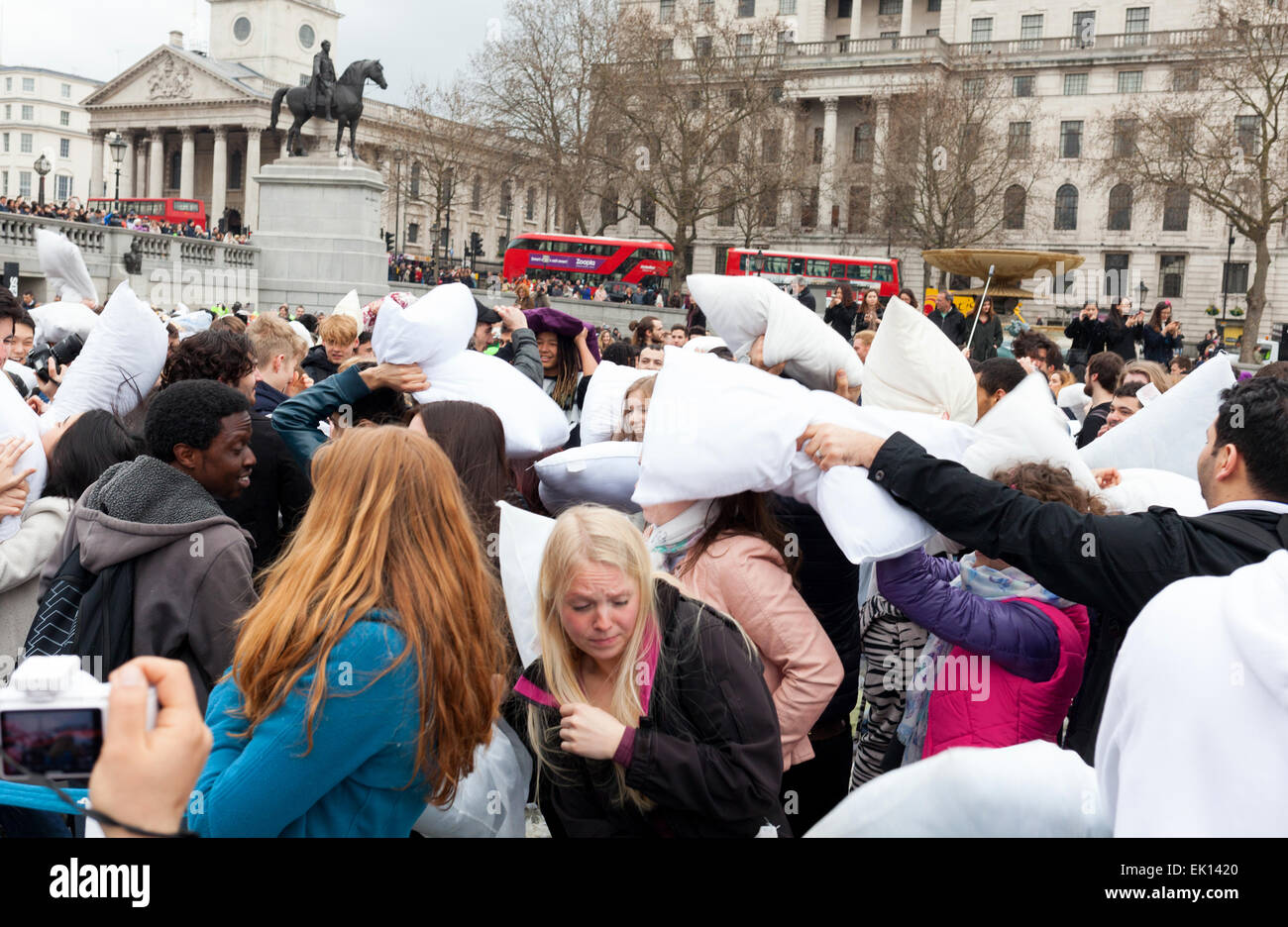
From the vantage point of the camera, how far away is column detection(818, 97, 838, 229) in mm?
61750

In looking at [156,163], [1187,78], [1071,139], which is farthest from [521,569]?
[156,163]

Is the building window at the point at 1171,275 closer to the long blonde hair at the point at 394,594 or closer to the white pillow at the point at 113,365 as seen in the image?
the white pillow at the point at 113,365

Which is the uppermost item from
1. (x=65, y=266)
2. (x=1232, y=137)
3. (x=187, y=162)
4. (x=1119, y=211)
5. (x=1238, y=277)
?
(x=187, y=162)

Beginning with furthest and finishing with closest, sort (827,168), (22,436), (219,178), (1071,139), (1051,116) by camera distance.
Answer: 1. (219,178)
2. (1071,139)
3. (1051,116)
4. (827,168)
5. (22,436)

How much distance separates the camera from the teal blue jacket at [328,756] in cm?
210

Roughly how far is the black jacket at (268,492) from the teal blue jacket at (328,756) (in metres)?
2.22

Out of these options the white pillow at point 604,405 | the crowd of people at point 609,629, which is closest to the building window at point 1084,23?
the white pillow at point 604,405

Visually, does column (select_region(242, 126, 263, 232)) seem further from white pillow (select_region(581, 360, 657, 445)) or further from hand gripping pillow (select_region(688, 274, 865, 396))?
hand gripping pillow (select_region(688, 274, 865, 396))

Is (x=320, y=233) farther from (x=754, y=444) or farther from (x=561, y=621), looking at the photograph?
(x=561, y=621)

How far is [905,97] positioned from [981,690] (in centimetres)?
5481

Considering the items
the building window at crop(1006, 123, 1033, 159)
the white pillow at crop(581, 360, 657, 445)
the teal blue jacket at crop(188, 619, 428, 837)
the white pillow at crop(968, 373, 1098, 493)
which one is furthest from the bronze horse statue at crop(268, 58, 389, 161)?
the building window at crop(1006, 123, 1033, 159)

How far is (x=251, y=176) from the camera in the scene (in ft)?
271

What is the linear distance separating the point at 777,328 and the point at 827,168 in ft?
195
